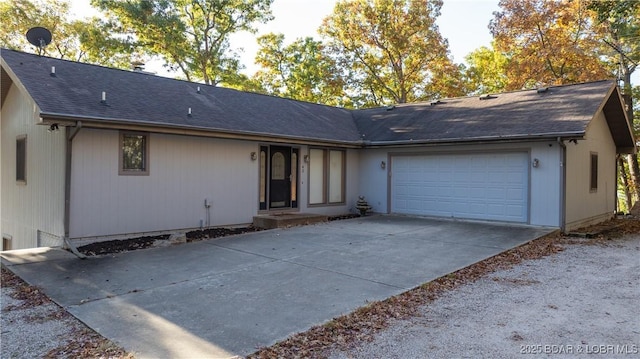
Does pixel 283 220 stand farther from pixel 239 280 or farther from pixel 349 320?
pixel 349 320

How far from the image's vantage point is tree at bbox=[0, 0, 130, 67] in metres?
20.7

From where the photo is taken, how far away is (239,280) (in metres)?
5.45

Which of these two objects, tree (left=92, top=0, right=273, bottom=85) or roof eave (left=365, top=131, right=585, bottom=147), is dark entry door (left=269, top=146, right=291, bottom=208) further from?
tree (left=92, top=0, right=273, bottom=85)

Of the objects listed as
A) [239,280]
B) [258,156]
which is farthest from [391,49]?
[239,280]

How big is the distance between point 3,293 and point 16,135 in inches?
253

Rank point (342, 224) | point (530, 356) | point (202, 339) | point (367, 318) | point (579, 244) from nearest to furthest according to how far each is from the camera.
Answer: point (530, 356) → point (202, 339) → point (367, 318) → point (579, 244) → point (342, 224)

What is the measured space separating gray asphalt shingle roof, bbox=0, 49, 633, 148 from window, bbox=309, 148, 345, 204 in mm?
665

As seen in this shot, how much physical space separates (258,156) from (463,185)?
557 centimetres

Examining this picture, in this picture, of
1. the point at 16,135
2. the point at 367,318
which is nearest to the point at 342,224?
the point at 367,318

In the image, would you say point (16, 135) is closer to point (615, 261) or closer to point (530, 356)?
point (530, 356)

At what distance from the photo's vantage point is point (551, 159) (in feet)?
31.4

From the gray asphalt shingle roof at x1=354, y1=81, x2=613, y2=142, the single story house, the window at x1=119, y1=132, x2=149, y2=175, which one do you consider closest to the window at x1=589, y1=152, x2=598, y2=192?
the single story house

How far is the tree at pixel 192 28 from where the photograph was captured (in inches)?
865

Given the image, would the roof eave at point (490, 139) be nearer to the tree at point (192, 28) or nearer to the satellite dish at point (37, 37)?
the satellite dish at point (37, 37)
